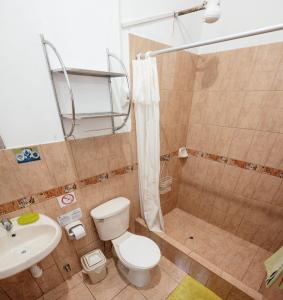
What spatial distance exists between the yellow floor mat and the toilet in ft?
0.92

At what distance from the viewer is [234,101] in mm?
1687

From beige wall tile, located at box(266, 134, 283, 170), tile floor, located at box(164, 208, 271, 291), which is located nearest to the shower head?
beige wall tile, located at box(266, 134, 283, 170)

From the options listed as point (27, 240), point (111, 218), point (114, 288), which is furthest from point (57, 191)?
point (114, 288)

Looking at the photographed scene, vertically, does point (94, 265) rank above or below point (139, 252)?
below

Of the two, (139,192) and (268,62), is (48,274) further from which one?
(268,62)

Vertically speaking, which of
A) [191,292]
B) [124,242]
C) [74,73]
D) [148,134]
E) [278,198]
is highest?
[74,73]

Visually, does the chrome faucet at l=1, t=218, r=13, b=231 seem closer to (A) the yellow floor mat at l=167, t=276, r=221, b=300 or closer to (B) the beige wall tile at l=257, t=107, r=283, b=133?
(A) the yellow floor mat at l=167, t=276, r=221, b=300

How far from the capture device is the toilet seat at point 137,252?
4.51ft

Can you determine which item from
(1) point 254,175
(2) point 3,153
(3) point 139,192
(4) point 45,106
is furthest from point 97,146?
(1) point 254,175

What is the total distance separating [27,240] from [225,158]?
198cm

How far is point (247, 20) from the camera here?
155cm

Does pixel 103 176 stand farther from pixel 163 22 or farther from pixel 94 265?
pixel 163 22

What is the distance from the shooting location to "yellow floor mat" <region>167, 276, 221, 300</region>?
1504 mm

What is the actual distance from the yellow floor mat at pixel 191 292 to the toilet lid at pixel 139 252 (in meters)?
0.46
